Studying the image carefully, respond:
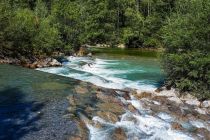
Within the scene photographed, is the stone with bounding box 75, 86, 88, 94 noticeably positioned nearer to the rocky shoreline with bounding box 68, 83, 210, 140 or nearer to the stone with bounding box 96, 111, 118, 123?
the rocky shoreline with bounding box 68, 83, 210, 140

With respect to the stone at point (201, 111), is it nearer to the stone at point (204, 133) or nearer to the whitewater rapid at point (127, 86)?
the whitewater rapid at point (127, 86)

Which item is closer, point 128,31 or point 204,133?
point 204,133

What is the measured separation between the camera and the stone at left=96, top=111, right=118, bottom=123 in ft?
62.7

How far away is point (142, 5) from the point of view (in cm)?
7838

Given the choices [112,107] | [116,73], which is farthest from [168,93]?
[116,73]

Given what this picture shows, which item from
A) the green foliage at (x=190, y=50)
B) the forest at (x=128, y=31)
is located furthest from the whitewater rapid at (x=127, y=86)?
the forest at (x=128, y=31)

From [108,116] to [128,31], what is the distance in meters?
52.9

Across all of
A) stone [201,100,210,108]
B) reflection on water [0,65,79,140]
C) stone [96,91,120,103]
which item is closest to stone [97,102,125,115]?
stone [96,91,120,103]

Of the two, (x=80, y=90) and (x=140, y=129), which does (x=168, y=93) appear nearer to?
(x=80, y=90)

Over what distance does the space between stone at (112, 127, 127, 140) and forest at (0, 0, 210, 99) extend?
31.4 ft

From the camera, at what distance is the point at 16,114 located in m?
18.6

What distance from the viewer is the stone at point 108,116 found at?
1912 centimetres

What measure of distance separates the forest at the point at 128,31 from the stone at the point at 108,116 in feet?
26.6

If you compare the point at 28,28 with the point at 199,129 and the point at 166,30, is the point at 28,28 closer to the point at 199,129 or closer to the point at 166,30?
the point at 166,30
